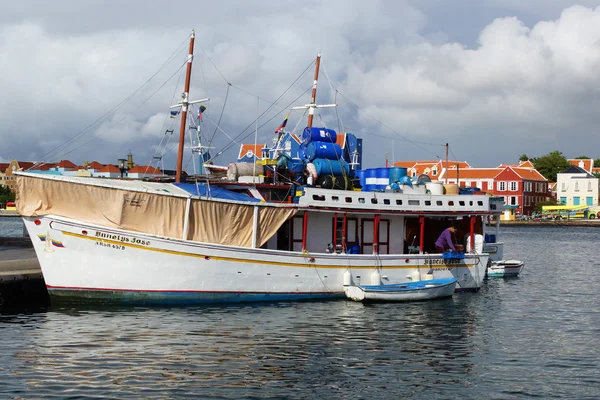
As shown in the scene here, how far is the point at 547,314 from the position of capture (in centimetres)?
2897

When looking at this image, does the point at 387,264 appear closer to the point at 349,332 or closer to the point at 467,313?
the point at 467,313

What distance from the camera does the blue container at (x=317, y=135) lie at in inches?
1281

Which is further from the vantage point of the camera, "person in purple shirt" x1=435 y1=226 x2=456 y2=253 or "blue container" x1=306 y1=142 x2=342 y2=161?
"person in purple shirt" x1=435 y1=226 x2=456 y2=253

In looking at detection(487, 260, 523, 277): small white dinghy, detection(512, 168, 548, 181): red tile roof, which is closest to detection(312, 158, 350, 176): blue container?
detection(487, 260, 523, 277): small white dinghy

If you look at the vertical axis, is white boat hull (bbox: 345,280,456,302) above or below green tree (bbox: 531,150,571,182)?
below

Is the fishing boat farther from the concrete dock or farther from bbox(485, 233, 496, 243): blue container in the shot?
bbox(485, 233, 496, 243): blue container

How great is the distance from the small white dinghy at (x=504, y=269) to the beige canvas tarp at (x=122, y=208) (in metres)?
22.5

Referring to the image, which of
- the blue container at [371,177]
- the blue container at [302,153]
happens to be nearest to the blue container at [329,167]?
the blue container at [302,153]

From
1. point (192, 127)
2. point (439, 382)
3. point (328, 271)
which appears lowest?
point (439, 382)

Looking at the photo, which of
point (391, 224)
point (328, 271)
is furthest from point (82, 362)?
point (391, 224)

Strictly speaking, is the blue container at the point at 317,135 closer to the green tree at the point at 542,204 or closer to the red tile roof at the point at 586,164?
the green tree at the point at 542,204

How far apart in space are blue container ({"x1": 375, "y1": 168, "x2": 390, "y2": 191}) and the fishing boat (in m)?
0.05

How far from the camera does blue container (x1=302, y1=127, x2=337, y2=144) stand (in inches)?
1281

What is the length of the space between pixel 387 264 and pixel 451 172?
106996 millimetres
